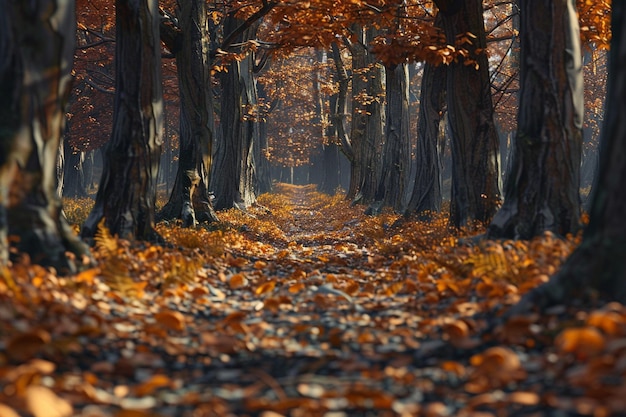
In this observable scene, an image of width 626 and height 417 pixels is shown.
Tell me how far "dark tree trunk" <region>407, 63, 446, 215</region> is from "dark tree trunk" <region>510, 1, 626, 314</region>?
10.0 meters

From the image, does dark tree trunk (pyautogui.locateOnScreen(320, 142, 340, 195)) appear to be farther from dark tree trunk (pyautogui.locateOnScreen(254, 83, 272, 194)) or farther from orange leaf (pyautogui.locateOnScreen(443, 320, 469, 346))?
orange leaf (pyautogui.locateOnScreen(443, 320, 469, 346))

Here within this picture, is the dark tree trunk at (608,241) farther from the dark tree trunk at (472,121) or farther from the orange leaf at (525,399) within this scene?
the dark tree trunk at (472,121)

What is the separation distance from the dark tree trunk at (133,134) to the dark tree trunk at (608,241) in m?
5.87

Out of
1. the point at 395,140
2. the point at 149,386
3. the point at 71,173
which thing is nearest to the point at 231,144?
the point at 395,140

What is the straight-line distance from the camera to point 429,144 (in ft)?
50.5

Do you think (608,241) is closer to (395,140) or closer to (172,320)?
(172,320)

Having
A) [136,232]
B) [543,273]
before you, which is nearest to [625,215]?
[543,273]

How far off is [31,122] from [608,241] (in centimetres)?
487

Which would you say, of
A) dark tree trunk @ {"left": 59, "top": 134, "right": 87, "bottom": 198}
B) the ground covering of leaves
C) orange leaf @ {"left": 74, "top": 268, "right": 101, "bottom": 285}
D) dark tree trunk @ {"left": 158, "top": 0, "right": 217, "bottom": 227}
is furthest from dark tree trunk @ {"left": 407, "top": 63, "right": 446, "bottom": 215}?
dark tree trunk @ {"left": 59, "top": 134, "right": 87, "bottom": 198}

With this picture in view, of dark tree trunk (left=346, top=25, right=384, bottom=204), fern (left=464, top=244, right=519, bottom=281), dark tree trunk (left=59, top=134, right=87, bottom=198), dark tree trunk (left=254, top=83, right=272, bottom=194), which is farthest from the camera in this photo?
dark tree trunk (left=254, top=83, right=272, bottom=194)

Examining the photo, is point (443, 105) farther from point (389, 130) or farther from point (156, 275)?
point (156, 275)

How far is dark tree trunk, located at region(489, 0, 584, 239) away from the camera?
26.5 feet

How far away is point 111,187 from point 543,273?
19.2 ft

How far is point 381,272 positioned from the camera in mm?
8562
